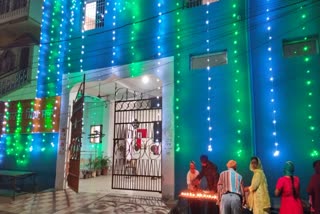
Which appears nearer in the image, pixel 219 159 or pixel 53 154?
pixel 219 159

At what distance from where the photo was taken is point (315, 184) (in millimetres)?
5230

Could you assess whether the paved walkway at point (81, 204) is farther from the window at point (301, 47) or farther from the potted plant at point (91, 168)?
the window at point (301, 47)

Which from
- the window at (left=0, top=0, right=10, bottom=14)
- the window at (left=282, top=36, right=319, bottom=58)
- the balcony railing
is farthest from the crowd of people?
the window at (left=0, top=0, right=10, bottom=14)

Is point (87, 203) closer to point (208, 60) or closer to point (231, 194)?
point (231, 194)

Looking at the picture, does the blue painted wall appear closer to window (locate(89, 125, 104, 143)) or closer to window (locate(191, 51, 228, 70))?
window (locate(191, 51, 228, 70))

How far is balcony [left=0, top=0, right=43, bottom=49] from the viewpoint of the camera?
12.9 metres

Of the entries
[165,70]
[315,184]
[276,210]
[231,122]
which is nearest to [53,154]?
[165,70]

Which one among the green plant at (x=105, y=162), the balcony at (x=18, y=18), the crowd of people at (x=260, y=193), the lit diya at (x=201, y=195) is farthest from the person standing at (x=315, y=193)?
the balcony at (x=18, y=18)

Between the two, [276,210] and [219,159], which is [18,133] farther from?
[276,210]

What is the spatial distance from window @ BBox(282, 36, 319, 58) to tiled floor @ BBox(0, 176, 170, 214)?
5.57 metres

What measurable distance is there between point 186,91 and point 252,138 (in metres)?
2.51

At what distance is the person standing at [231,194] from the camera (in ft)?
16.5

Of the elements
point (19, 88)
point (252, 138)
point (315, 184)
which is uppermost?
point (19, 88)

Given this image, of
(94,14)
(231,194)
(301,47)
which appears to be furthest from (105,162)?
(301,47)
